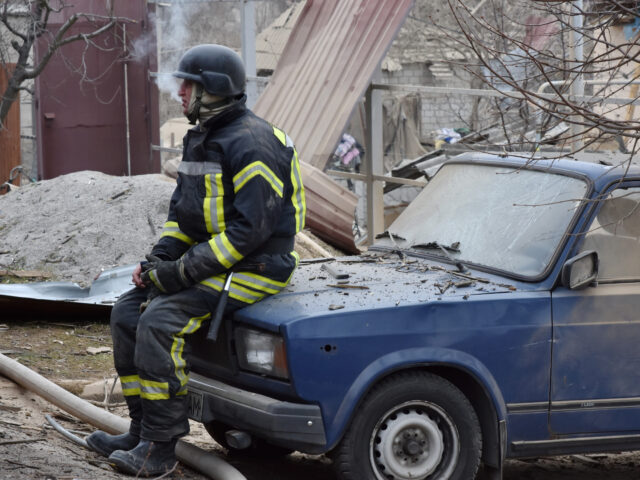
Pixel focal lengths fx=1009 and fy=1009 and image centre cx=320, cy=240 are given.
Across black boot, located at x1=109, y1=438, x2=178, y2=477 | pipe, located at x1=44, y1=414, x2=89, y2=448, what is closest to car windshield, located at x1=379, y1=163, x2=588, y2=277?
black boot, located at x1=109, y1=438, x2=178, y2=477

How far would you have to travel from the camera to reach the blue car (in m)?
4.30

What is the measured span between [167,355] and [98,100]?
1026 centimetres

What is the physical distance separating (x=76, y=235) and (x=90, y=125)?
525cm

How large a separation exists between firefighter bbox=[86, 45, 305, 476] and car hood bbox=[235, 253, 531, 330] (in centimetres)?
15

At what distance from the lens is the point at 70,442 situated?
508 cm

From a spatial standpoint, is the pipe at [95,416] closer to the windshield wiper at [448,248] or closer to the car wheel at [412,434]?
the car wheel at [412,434]

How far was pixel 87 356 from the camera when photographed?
23.7 ft

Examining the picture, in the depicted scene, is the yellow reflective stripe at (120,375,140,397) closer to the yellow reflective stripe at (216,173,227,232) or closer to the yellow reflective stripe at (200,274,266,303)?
the yellow reflective stripe at (200,274,266,303)

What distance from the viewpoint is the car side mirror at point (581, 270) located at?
4531mm

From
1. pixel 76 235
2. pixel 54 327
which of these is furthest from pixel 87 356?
pixel 76 235

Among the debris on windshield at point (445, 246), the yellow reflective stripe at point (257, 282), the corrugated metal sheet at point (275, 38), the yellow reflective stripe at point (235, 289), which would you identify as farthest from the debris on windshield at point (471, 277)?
the corrugated metal sheet at point (275, 38)

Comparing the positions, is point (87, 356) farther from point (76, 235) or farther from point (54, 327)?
point (76, 235)

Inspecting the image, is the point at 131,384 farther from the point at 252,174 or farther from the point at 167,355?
the point at 252,174

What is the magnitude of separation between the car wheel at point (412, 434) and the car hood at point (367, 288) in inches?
14.6
